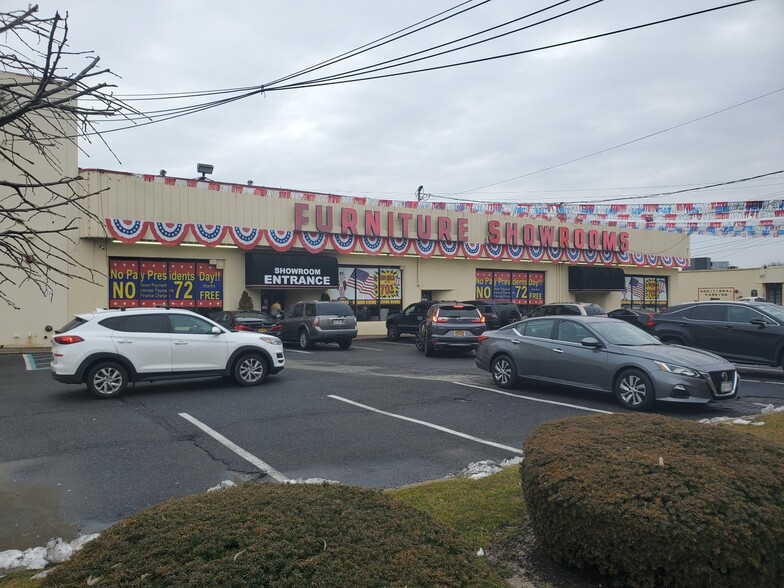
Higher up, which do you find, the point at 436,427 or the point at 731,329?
the point at 731,329

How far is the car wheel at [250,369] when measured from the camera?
1237cm

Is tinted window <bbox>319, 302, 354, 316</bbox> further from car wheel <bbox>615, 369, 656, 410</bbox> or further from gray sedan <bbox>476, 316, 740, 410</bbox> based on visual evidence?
car wheel <bbox>615, 369, 656, 410</bbox>

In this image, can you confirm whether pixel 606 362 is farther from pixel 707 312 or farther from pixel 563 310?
pixel 563 310

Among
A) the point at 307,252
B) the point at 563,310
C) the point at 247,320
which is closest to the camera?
the point at 247,320

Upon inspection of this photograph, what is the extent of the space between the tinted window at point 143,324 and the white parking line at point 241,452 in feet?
8.75

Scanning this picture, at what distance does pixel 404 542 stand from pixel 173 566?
3.15 feet

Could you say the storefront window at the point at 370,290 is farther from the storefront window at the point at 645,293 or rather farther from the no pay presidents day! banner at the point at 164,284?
the storefront window at the point at 645,293

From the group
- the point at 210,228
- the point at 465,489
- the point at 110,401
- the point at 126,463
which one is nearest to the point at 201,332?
the point at 110,401

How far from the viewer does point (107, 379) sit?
36.4 feet

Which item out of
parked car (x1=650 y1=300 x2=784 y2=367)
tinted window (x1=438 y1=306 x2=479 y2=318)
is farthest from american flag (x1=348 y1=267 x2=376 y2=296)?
parked car (x1=650 y1=300 x2=784 y2=367)

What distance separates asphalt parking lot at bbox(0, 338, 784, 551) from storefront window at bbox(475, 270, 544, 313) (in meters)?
19.2

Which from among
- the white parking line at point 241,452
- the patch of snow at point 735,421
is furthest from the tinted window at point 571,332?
the white parking line at point 241,452

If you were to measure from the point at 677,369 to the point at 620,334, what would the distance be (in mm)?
1480

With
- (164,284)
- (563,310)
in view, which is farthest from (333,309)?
(563,310)
